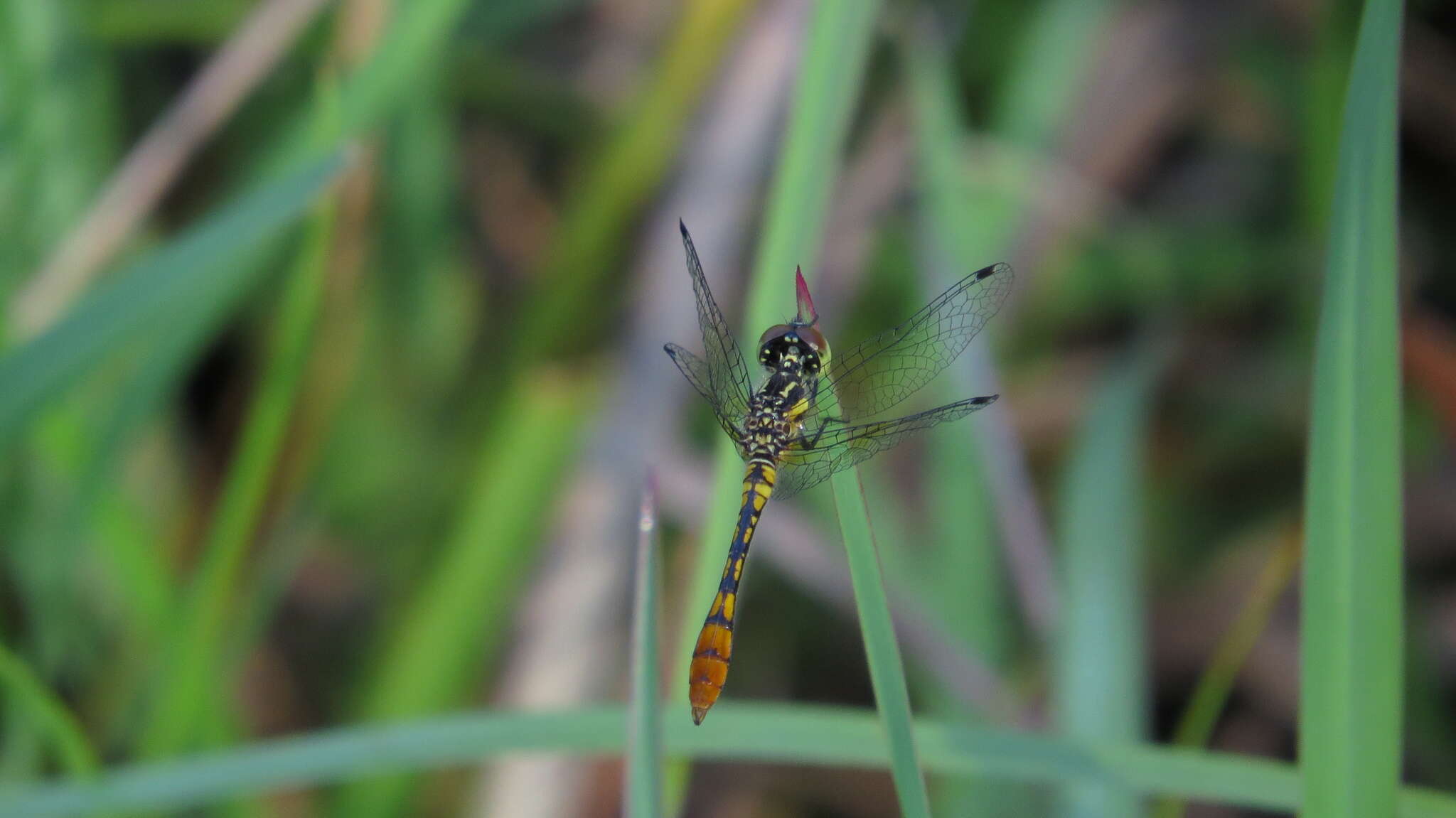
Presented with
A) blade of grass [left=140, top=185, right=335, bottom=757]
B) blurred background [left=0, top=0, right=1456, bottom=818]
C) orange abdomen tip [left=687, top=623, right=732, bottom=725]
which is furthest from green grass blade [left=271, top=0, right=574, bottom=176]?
orange abdomen tip [left=687, top=623, right=732, bottom=725]

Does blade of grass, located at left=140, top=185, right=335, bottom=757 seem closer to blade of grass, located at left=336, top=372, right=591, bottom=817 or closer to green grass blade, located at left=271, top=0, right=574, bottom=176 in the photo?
green grass blade, located at left=271, top=0, right=574, bottom=176

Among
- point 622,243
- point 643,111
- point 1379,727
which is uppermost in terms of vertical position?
point 643,111

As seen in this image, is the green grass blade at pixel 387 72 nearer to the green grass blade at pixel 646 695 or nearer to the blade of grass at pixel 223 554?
the blade of grass at pixel 223 554

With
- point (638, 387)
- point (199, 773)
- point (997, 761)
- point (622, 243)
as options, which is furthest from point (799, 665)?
point (199, 773)

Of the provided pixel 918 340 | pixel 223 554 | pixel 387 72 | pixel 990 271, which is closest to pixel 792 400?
pixel 918 340

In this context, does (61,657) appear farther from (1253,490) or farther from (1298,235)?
(1298,235)

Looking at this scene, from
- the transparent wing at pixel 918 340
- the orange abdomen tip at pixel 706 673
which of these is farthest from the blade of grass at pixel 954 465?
the orange abdomen tip at pixel 706 673
